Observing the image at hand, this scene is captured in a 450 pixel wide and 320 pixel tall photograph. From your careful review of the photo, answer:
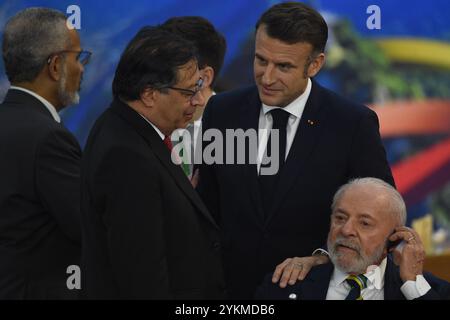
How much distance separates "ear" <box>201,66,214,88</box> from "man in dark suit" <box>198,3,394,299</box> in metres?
0.55

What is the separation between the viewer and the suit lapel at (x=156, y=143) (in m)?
2.79

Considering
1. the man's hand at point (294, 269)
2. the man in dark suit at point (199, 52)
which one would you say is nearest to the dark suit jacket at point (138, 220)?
the man's hand at point (294, 269)

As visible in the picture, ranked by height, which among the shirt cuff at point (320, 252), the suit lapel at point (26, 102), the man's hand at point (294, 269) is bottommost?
the man's hand at point (294, 269)

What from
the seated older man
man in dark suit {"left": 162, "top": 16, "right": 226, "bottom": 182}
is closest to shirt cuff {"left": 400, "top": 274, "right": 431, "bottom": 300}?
the seated older man

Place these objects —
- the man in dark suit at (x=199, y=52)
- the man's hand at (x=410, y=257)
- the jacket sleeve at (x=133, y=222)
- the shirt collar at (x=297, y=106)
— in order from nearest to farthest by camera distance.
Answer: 1. the jacket sleeve at (x=133, y=222)
2. the man's hand at (x=410, y=257)
3. the shirt collar at (x=297, y=106)
4. the man in dark suit at (x=199, y=52)

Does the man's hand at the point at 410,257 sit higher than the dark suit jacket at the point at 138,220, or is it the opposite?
the dark suit jacket at the point at 138,220

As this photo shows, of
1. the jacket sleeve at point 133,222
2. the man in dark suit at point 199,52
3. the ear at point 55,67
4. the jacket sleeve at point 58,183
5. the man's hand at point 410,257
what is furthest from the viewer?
the man in dark suit at point 199,52

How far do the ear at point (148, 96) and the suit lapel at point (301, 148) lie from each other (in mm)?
700

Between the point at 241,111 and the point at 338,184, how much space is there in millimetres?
479

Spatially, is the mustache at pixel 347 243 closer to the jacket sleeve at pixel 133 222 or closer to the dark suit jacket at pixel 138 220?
the dark suit jacket at pixel 138 220

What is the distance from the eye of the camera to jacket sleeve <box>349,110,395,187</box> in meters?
3.31

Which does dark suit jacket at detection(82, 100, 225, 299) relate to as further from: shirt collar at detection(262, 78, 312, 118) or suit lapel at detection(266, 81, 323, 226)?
shirt collar at detection(262, 78, 312, 118)

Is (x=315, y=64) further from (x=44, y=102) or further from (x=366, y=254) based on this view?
(x=44, y=102)
